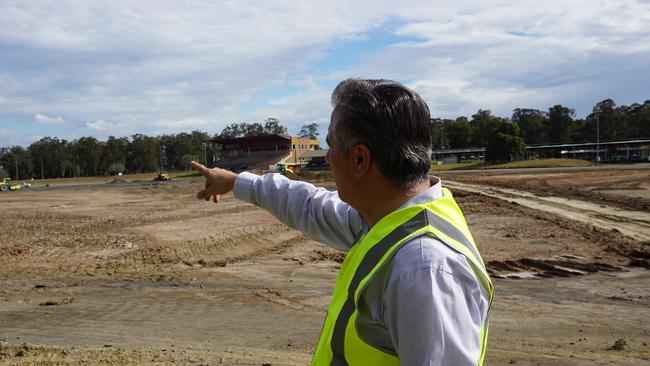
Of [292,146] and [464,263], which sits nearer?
[464,263]

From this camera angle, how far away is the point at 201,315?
760 cm

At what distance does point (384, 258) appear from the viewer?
4.02 feet

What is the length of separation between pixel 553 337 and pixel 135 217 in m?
17.4

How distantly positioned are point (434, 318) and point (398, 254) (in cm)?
17

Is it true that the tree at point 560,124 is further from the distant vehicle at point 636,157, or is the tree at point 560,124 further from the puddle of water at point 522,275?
the puddle of water at point 522,275

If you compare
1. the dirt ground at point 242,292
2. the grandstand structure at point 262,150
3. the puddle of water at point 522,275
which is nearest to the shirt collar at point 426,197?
the dirt ground at point 242,292

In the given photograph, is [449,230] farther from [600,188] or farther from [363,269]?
[600,188]

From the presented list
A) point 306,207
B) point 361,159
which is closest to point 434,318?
point 361,159

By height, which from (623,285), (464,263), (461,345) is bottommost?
(623,285)

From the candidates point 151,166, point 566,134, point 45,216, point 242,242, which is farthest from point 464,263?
point 151,166

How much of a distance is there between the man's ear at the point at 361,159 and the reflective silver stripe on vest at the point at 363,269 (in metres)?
0.25

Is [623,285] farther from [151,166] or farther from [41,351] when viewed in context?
[151,166]

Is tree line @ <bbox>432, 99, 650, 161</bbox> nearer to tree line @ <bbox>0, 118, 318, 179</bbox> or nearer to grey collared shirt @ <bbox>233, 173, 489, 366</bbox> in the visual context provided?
tree line @ <bbox>0, 118, 318, 179</bbox>

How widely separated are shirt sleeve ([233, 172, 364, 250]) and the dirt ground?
10.7ft
